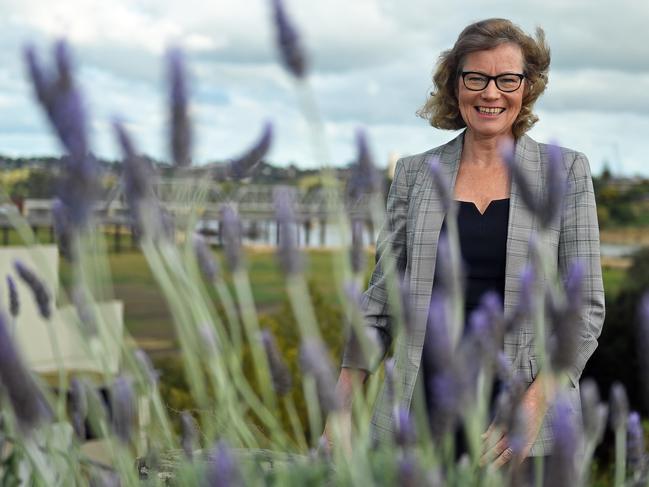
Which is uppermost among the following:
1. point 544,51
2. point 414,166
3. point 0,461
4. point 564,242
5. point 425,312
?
point 544,51

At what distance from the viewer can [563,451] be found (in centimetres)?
61

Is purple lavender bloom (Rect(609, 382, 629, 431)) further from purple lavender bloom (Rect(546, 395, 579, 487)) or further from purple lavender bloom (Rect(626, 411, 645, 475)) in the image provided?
purple lavender bloom (Rect(546, 395, 579, 487))

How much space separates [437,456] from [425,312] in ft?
4.05

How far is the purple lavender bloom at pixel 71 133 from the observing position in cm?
73

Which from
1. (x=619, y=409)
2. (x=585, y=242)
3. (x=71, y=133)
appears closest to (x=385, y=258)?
(x=585, y=242)

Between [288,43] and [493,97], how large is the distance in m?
1.21

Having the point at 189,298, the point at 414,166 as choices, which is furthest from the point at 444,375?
the point at 414,166

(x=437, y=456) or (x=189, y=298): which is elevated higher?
(x=189, y=298)

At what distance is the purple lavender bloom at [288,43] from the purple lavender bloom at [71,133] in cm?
20

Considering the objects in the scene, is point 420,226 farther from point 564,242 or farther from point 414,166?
point 564,242

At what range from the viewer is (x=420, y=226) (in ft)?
7.03

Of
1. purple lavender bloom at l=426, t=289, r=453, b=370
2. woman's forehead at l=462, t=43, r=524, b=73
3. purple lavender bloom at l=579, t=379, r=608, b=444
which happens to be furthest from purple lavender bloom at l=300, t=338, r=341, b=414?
woman's forehead at l=462, t=43, r=524, b=73

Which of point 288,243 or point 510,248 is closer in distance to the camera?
point 288,243

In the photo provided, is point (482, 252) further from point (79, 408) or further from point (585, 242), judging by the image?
point (79, 408)
